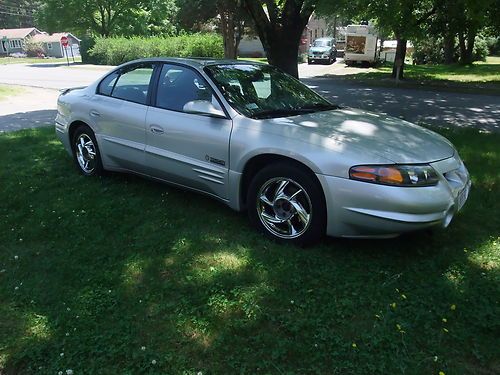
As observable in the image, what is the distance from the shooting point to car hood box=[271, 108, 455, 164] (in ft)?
11.7

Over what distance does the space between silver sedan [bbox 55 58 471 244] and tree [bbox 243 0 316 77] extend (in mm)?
4507

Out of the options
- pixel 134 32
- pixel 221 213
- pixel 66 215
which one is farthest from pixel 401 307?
pixel 134 32

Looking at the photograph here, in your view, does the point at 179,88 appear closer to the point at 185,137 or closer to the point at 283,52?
the point at 185,137

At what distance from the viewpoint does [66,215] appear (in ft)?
15.2

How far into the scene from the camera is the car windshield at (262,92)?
14.0 feet

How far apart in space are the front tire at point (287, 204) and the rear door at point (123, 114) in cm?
150

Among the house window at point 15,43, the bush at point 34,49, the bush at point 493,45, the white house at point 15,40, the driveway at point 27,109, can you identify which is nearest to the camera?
Answer: the driveway at point 27,109

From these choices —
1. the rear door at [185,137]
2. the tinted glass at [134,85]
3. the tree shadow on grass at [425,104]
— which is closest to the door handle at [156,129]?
the rear door at [185,137]

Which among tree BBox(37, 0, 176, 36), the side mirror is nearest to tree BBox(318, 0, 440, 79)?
the side mirror

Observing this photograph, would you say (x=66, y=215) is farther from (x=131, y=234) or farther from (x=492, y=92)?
(x=492, y=92)

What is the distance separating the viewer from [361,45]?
106 ft

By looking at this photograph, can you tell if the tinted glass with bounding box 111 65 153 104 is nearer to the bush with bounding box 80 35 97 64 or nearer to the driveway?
the driveway

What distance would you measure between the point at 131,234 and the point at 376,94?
14.2 metres

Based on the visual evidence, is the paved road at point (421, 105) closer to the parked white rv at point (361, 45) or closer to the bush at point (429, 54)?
the parked white rv at point (361, 45)
